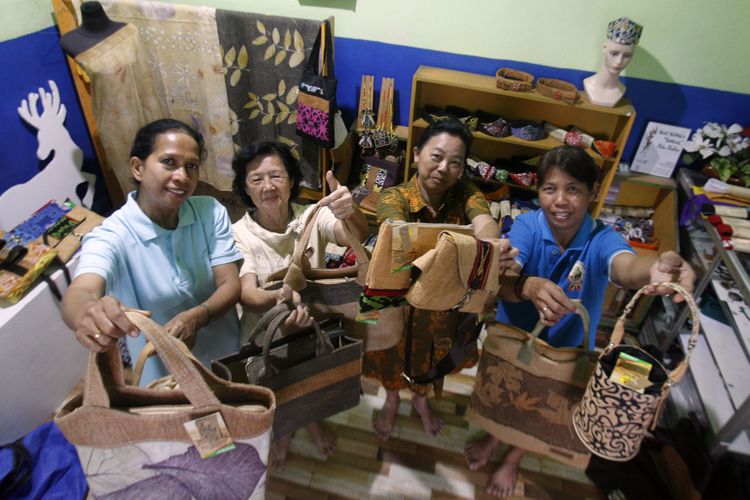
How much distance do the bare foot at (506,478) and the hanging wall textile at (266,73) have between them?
7.16ft

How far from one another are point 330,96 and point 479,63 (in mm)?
1113

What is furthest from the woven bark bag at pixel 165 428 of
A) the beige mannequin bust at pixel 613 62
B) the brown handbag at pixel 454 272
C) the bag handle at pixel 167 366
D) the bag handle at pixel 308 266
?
the beige mannequin bust at pixel 613 62

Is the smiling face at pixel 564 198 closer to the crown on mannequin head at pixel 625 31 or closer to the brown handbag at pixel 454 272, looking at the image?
the brown handbag at pixel 454 272

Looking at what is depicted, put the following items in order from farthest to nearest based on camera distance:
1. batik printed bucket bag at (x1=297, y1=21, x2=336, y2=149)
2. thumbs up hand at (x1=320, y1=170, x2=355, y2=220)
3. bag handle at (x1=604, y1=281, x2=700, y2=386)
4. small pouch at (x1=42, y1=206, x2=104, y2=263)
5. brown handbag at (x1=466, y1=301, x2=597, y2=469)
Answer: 1. batik printed bucket bag at (x1=297, y1=21, x2=336, y2=149)
2. small pouch at (x1=42, y1=206, x2=104, y2=263)
3. brown handbag at (x1=466, y1=301, x2=597, y2=469)
4. thumbs up hand at (x1=320, y1=170, x2=355, y2=220)
5. bag handle at (x1=604, y1=281, x2=700, y2=386)

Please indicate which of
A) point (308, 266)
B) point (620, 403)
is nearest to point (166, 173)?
point (308, 266)

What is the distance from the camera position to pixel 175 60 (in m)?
2.86

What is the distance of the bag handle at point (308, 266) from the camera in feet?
4.05

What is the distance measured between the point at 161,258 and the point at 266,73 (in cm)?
191

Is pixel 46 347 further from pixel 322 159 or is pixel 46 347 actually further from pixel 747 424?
pixel 747 424

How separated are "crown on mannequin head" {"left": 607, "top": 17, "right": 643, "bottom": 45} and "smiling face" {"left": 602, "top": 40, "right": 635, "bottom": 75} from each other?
0.08 ft

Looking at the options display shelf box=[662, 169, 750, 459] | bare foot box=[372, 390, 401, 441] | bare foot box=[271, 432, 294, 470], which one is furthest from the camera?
bare foot box=[372, 390, 401, 441]

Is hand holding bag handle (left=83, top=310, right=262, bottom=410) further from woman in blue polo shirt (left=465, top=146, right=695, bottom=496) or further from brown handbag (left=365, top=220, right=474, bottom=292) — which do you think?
woman in blue polo shirt (left=465, top=146, right=695, bottom=496)

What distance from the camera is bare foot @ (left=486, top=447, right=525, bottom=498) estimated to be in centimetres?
187

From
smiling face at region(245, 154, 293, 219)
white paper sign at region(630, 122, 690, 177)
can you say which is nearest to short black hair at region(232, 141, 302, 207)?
smiling face at region(245, 154, 293, 219)
